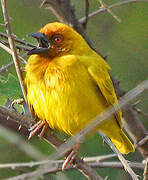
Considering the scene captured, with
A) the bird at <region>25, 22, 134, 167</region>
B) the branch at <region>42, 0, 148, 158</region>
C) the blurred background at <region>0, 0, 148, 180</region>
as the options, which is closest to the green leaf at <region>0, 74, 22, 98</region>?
the bird at <region>25, 22, 134, 167</region>

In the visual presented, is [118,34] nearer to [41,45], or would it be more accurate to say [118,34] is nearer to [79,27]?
[79,27]

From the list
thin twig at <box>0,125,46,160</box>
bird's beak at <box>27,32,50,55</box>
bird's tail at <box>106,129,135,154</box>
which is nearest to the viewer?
thin twig at <box>0,125,46,160</box>

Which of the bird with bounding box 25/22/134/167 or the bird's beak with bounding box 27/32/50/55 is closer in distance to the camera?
the bird with bounding box 25/22/134/167

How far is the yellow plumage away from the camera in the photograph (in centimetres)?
362

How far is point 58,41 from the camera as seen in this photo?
13.4ft

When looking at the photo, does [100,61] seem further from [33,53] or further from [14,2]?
[14,2]

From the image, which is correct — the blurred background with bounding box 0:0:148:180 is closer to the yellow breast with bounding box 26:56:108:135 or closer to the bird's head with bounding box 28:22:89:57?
the bird's head with bounding box 28:22:89:57

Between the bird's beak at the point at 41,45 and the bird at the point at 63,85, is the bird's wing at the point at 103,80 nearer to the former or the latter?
the bird at the point at 63,85

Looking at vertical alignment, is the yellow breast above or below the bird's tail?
above

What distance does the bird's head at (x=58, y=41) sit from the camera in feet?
13.0

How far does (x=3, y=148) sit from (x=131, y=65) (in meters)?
2.06

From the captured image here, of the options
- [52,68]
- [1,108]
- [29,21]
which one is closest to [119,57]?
[29,21]

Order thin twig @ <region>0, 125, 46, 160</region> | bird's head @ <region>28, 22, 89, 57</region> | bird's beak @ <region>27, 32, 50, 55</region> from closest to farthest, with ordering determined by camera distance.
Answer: thin twig @ <region>0, 125, 46, 160</region>, bird's beak @ <region>27, 32, 50, 55</region>, bird's head @ <region>28, 22, 89, 57</region>

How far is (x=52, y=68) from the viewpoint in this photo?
3760mm
